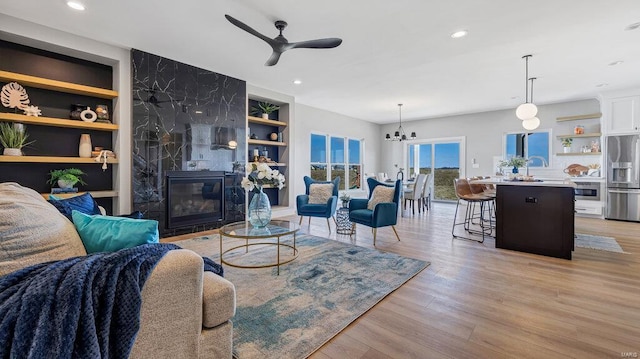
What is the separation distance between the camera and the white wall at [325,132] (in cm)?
711

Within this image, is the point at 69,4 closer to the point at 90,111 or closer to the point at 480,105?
the point at 90,111

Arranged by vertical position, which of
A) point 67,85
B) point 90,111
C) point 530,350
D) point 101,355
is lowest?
point 530,350

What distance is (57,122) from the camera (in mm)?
3541

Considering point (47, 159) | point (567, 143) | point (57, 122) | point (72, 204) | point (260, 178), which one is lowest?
point (72, 204)

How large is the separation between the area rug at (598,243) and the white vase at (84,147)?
6.98 meters

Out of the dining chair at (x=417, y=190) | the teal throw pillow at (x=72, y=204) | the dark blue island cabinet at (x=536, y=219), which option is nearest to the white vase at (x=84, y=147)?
the teal throw pillow at (x=72, y=204)

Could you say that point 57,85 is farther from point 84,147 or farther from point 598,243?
point 598,243

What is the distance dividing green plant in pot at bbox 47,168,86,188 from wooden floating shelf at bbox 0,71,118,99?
3.52 feet

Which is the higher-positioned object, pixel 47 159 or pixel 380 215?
pixel 47 159

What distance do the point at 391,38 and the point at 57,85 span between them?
4.36 metres

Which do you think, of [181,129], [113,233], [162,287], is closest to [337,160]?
[181,129]

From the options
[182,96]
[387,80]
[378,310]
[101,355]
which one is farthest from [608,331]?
[182,96]

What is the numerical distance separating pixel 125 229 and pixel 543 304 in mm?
3001

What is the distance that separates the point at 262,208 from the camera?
3111 mm
